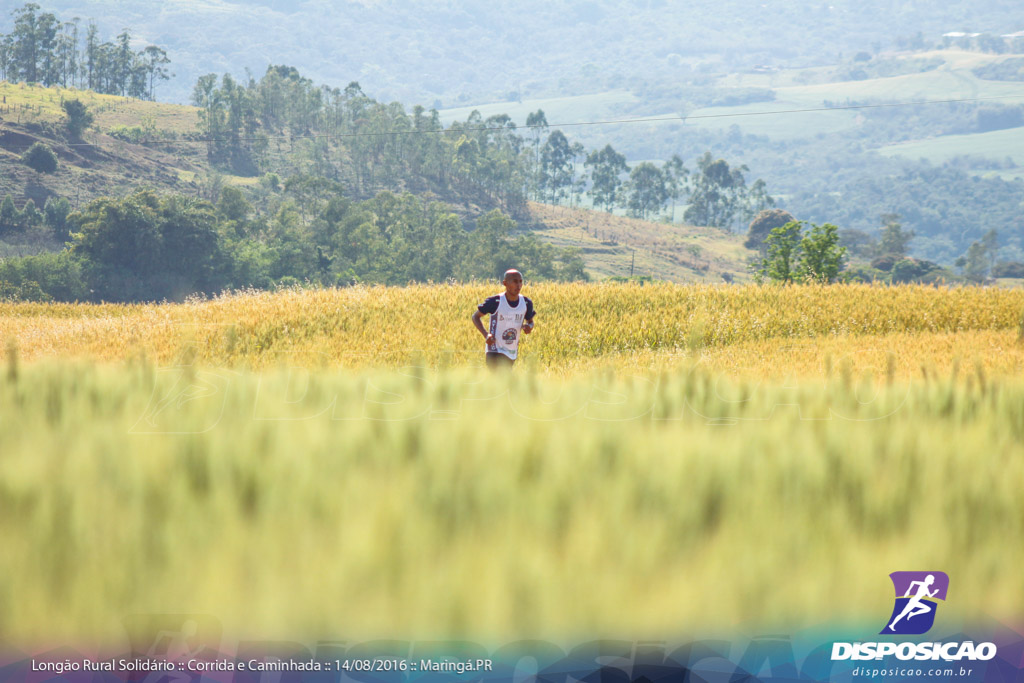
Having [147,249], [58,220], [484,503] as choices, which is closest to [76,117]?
[58,220]

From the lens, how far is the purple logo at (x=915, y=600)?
3.01m

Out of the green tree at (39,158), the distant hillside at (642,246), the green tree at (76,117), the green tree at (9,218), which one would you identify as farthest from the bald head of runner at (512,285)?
the green tree at (76,117)

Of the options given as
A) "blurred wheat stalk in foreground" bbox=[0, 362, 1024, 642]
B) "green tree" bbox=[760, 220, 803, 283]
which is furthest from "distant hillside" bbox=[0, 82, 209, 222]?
"blurred wheat stalk in foreground" bbox=[0, 362, 1024, 642]

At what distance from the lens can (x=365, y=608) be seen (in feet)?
8.60

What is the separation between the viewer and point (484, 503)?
321cm

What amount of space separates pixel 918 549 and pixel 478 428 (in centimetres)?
193

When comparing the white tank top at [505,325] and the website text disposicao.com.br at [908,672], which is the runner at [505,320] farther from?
the website text disposicao.com.br at [908,672]

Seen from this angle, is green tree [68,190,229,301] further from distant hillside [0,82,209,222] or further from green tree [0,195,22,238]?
distant hillside [0,82,209,222]

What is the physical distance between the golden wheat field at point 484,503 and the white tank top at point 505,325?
294 centimetres

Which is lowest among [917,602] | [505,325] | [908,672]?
[908,672]

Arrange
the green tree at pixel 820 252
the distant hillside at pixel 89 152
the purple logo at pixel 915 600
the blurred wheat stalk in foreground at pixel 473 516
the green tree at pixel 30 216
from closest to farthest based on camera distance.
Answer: the blurred wheat stalk in foreground at pixel 473 516 → the purple logo at pixel 915 600 → the green tree at pixel 820 252 → the green tree at pixel 30 216 → the distant hillside at pixel 89 152

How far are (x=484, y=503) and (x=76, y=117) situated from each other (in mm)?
152259

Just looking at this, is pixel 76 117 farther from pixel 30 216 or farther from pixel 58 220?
pixel 30 216

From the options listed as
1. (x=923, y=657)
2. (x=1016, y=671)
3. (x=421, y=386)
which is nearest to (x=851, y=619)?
(x=923, y=657)
